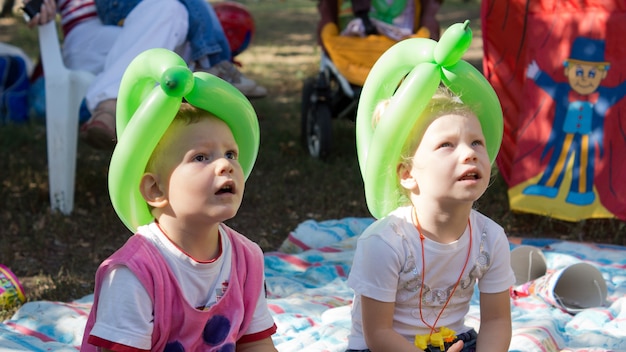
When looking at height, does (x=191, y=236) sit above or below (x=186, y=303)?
above

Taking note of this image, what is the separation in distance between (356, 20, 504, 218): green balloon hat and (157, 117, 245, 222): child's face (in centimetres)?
43

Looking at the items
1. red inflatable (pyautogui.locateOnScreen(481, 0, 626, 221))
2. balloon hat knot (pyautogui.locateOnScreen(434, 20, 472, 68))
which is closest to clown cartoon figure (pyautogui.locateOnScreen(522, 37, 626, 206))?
red inflatable (pyautogui.locateOnScreen(481, 0, 626, 221))

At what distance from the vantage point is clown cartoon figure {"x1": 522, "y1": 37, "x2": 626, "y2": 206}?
456 cm

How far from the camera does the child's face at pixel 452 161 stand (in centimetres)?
226

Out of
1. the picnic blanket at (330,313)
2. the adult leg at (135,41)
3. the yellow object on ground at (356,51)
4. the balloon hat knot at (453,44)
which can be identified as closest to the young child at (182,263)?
the balloon hat knot at (453,44)

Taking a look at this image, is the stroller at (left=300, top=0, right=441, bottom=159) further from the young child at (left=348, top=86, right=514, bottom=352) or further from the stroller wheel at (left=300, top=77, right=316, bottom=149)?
the young child at (left=348, top=86, right=514, bottom=352)

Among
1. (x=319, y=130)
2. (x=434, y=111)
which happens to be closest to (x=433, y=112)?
(x=434, y=111)

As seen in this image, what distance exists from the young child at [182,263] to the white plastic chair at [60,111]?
253 centimetres

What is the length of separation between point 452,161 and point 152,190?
75 cm

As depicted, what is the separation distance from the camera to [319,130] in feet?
18.9

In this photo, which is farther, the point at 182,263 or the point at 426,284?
the point at 426,284

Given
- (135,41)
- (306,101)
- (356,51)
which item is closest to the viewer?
(135,41)

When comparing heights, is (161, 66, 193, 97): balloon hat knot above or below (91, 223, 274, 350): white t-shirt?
above

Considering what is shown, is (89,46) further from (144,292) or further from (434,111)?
(144,292)
